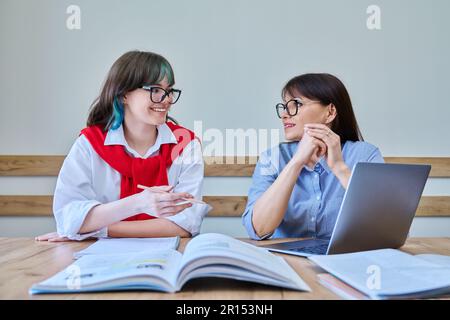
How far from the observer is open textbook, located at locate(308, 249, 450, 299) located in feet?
2.08

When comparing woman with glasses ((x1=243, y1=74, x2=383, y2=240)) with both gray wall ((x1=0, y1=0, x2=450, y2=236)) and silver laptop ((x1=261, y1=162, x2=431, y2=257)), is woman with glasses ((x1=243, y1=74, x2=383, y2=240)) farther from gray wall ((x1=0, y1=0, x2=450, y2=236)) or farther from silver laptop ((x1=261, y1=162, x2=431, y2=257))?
gray wall ((x1=0, y1=0, x2=450, y2=236))

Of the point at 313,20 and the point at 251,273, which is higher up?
the point at 313,20

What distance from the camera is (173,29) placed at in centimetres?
238

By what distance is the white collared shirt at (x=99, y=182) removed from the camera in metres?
1.33

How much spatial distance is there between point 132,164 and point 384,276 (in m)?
1.04

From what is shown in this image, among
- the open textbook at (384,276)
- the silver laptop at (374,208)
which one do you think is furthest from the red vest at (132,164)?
the open textbook at (384,276)

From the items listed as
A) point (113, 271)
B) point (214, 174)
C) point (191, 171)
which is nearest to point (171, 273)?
point (113, 271)

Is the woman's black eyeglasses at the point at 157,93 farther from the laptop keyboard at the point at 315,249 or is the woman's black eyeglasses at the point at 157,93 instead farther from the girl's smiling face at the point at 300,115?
the laptop keyboard at the point at 315,249

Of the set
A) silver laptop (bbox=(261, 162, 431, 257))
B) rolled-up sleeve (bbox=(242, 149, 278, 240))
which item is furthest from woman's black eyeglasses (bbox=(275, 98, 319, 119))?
silver laptop (bbox=(261, 162, 431, 257))

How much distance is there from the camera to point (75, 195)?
1445mm

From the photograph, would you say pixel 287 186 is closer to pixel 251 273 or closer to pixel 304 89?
pixel 304 89

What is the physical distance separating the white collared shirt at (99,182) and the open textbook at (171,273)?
0.59 meters
